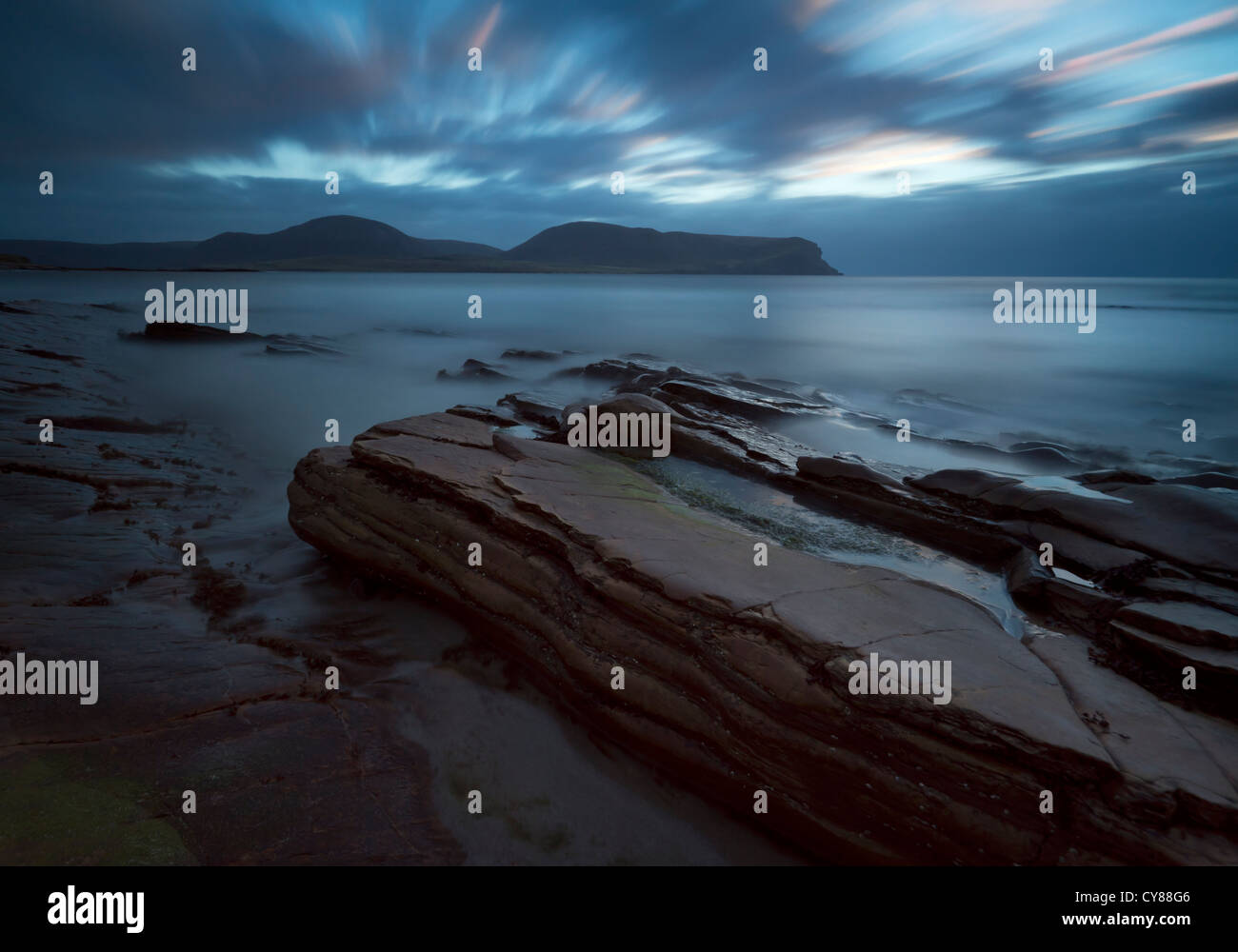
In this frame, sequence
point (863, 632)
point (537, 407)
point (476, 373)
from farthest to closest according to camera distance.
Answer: point (476, 373)
point (537, 407)
point (863, 632)

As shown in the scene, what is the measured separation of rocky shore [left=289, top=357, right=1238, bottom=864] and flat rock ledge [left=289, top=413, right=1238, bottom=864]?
2cm

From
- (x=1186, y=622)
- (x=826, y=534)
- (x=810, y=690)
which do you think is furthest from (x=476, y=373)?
(x=1186, y=622)

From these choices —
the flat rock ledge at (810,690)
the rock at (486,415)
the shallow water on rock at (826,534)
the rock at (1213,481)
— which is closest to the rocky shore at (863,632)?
the flat rock ledge at (810,690)

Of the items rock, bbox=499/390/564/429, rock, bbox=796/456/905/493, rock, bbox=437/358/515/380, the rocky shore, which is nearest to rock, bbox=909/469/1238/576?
the rocky shore

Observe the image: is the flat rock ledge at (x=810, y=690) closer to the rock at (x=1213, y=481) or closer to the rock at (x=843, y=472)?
the rock at (x=843, y=472)

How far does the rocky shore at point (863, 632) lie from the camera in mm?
3285

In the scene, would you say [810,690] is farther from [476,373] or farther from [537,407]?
[476,373]

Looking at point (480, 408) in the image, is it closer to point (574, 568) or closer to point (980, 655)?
point (574, 568)

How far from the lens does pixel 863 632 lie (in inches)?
163

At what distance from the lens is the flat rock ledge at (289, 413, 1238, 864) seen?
3211mm

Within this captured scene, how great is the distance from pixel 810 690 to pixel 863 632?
66cm

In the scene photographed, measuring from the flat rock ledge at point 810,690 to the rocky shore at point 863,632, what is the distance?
0.02 m
